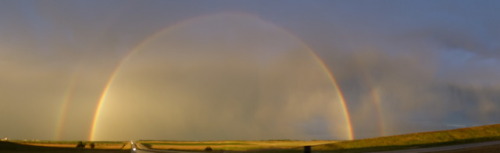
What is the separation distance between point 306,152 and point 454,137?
29082 millimetres

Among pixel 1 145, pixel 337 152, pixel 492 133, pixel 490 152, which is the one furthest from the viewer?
pixel 1 145

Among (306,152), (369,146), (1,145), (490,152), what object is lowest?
(490,152)

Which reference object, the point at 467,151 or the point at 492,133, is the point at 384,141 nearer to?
the point at 492,133

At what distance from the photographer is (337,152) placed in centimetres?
5172

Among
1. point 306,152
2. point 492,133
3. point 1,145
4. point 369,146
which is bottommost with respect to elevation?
point 306,152

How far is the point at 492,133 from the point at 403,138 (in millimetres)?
11060

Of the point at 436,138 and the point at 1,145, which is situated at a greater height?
the point at 1,145

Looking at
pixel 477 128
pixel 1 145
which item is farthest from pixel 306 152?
pixel 1 145

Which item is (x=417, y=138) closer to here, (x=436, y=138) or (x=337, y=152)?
(x=436, y=138)

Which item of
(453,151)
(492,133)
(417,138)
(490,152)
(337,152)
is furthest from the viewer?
(417,138)

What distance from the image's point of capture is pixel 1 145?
97.2m

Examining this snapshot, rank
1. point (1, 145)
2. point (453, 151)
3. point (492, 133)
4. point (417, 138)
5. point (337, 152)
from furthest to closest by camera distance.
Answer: point (1, 145)
point (417, 138)
point (337, 152)
point (492, 133)
point (453, 151)

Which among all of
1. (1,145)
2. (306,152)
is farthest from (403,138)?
(1,145)

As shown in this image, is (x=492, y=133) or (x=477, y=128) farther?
(x=477, y=128)
